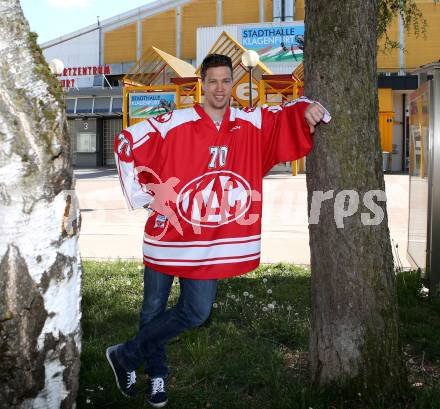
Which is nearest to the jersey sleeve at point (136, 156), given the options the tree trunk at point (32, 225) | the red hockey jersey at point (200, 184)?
the red hockey jersey at point (200, 184)

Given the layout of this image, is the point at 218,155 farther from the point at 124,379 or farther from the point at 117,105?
the point at 117,105

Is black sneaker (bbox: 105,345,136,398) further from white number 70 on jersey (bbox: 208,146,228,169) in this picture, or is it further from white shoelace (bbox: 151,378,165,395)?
white number 70 on jersey (bbox: 208,146,228,169)

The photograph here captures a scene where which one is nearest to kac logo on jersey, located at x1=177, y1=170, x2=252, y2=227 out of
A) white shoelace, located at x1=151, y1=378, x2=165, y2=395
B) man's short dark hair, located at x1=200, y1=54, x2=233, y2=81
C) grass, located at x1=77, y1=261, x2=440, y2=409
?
man's short dark hair, located at x1=200, y1=54, x2=233, y2=81

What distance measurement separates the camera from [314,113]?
10.6 ft

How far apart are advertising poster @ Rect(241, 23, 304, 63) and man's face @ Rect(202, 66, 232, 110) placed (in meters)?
31.9

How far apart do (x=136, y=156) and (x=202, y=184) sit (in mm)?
384

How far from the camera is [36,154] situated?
1.88m

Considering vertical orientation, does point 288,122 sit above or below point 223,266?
above

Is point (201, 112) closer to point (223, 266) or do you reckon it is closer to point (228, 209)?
point (228, 209)

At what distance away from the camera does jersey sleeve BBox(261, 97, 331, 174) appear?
3355 mm

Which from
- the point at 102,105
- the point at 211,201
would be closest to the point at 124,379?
the point at 211,201

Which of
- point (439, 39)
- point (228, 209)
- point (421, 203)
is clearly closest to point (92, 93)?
point (439, 39)

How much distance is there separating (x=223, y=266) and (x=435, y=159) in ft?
10.4

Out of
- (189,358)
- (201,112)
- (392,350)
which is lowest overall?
(189,358)
